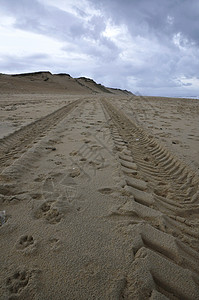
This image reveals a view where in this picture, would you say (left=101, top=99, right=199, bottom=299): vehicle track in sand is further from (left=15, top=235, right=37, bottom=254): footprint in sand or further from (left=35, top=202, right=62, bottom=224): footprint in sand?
(left=15, top=235, right=37, bottom=254): footprint in sand

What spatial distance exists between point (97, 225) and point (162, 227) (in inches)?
21.6

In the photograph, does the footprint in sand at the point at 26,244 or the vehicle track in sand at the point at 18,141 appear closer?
the footprint in sand at the point at 26,244

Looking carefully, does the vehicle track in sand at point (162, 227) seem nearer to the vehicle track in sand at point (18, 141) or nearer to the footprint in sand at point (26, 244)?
the footprint in sand at point (26, 244)

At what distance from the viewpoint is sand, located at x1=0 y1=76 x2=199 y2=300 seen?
1071 millimetres

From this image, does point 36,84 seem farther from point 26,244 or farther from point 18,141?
point 26,244

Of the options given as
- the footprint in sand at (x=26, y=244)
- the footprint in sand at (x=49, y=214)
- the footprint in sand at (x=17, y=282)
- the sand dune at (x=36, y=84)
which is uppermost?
the sand dune at (x=36, y=84)

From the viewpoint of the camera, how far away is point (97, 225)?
1475mm

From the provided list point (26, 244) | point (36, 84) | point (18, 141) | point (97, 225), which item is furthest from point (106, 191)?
point (36, 84)

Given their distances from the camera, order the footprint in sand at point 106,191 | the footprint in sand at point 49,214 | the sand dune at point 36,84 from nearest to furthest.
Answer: the footprint in sand at point 49,214, the footprint in sand at point 106,191, the sand dune at point 36,84

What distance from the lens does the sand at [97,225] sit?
1071 mm

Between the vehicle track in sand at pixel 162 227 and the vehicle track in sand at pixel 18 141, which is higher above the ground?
the vehicle track in sand at pixel 18 141

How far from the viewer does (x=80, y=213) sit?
5.27 feet

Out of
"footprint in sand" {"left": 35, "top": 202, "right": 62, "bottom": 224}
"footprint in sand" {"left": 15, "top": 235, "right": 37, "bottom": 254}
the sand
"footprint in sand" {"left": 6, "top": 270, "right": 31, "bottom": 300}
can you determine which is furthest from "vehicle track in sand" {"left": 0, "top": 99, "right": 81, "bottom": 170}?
"footprint in sand" {"left": 6, "top": 270, "right": 31, "bottom": 300}

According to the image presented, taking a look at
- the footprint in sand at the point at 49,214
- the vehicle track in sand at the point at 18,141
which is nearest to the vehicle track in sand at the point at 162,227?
the footprint in sand at the point at 49,214
